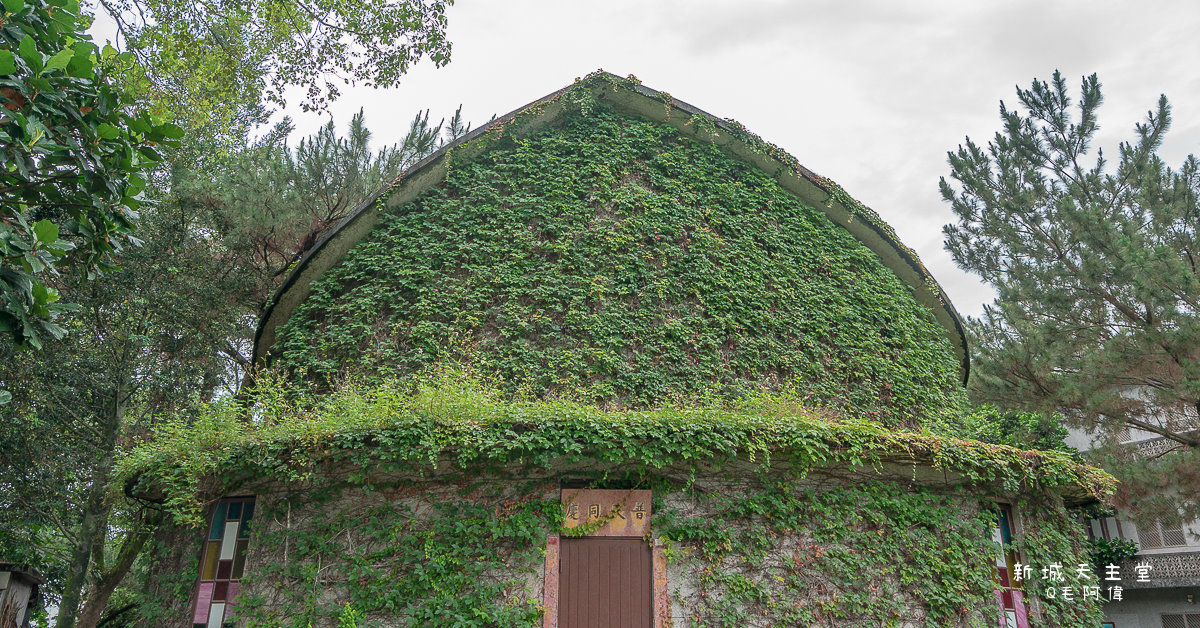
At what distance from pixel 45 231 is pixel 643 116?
869cm

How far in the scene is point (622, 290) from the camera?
32.0ft

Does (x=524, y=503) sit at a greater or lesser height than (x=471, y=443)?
lesser

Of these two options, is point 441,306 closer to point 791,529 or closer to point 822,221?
point 791,529

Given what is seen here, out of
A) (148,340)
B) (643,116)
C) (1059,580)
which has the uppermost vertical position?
(643,116)

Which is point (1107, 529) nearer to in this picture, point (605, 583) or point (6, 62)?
point (605, 583)

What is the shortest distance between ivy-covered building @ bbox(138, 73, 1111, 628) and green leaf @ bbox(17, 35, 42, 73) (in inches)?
154

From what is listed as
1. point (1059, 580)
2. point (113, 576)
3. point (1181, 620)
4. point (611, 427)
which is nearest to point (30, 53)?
point (611, 427)

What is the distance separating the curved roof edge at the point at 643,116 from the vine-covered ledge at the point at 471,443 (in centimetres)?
267

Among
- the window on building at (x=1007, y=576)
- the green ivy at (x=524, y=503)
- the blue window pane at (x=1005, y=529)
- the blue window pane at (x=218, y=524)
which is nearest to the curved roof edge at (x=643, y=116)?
the green ivy at (x=524, y=503)

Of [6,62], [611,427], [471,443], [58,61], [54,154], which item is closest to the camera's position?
[6,62]

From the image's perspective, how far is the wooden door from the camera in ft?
24.4

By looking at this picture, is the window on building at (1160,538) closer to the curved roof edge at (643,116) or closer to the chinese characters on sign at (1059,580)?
the curved roof edge at (643,116)

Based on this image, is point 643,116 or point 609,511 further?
point 643,116

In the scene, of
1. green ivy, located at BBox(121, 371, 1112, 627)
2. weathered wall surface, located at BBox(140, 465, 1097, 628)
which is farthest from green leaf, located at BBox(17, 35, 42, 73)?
weathered wall surface, located at BBox(140, 465, 1097, 628)
